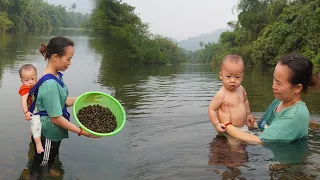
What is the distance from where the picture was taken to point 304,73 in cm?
288

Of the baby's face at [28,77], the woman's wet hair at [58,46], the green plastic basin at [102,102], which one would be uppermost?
the woman's wet hair at [58,46]

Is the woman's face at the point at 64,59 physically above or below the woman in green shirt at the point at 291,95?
above

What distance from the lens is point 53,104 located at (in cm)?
277

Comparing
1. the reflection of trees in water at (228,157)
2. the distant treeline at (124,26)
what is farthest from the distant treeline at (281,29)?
the distant treeline at (124,26)

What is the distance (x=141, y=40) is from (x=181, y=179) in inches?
1962

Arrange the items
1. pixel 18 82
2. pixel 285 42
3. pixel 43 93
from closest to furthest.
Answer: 1. pixel 43 93
2. pixel 18 82
3. pixel 285 42

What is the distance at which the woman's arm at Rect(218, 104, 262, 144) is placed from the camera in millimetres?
3121

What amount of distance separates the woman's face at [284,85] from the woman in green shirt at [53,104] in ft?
5.55

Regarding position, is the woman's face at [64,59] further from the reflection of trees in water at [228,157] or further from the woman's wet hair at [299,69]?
the woman's wet hair at [299,69]

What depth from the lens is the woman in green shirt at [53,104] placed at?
278 cm

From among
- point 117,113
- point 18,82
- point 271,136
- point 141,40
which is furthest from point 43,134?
point 141,40

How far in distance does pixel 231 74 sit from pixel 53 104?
186 centimetres

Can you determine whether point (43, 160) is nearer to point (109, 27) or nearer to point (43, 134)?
point (43, 134)

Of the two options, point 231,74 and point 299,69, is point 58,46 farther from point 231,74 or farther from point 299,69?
point 299,69
